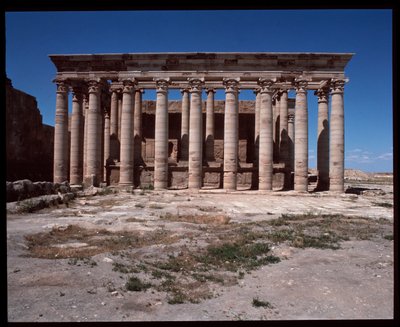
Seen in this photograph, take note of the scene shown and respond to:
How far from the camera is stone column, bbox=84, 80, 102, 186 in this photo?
25859 mm

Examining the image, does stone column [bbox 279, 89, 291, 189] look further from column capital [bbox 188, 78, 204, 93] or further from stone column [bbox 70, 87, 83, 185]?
stone column [bbox 70, 87, 83, 185]

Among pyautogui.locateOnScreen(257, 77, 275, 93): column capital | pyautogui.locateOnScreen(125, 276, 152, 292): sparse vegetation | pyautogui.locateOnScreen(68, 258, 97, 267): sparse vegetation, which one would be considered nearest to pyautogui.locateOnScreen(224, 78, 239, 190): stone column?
pyautogui.locateOnScreen(257, 77, 275, 93): column capital

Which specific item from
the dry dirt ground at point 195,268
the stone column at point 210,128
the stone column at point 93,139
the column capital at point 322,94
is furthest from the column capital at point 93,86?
the column capital at point 322,94

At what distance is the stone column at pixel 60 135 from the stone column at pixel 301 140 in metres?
18.5

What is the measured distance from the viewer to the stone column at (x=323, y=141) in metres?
27.7

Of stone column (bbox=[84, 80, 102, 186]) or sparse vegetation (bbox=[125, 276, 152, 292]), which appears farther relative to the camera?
stone column (bbox=[84, 80, 102, 186])

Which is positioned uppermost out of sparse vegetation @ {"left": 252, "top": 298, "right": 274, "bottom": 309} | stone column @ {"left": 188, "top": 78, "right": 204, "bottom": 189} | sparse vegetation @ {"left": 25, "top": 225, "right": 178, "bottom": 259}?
stone column @ {"left": 188, "top": 78, "right": 204, "bottom": 189}

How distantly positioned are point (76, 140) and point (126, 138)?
14.7 feet

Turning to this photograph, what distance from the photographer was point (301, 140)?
25906 millimetres

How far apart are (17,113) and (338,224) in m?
26.5

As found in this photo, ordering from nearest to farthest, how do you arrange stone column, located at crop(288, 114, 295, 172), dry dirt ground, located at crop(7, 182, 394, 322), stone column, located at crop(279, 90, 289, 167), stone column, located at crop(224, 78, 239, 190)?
dry dirt ground, located at crop(7, 182, 394, 322)
stone column, located at crop(224, 78, 239, 190)
stone column, located at crop(279, 90, 289, 167)
stone column, located at crop(288, 114, 295, 172)

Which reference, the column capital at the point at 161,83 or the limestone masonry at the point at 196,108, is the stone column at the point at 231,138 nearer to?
the limestone masonry at the point at 196,108

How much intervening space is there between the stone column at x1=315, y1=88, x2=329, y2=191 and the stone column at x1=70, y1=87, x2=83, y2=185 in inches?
795
